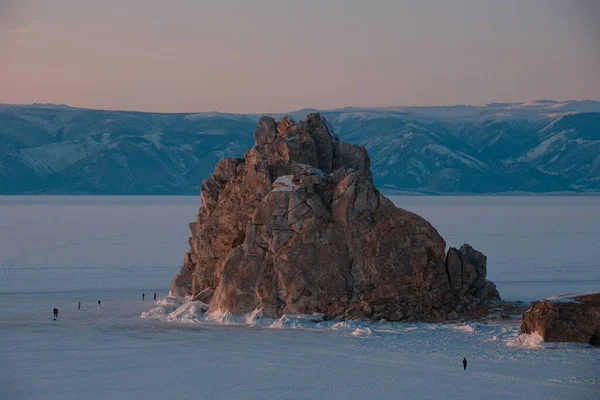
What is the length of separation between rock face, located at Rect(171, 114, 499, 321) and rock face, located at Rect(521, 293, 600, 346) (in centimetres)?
586

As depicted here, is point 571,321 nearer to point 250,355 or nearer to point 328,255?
point 328,255

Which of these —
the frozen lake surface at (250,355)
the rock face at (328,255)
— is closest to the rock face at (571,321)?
the frozen lake surface at (250,355)

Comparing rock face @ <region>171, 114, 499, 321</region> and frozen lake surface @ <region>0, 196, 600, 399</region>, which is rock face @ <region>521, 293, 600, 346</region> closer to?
frozen lake surface @ <region>0, 196, 600, 399</region>

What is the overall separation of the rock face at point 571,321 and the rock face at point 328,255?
231 inches

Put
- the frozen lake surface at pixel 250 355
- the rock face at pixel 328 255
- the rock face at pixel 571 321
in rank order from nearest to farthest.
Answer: the frozen lake surface at pixel 250 355
the rock face at pixel 571 321
the rock face at pixel 328 255

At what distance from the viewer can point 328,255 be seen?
42438mm

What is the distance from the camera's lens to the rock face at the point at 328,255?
137 feet

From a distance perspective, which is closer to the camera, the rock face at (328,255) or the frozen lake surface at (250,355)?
the frozen lake surface at (250,355)

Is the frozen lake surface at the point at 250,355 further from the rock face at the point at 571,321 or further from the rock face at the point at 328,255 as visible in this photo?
the rock face at the point at 328,255

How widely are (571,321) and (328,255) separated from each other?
11.1 m

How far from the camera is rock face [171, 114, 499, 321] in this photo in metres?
41.8

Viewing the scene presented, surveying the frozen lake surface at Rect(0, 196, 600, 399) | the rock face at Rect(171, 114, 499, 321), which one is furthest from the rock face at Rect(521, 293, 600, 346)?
the rock face at Rect(171, 114, 499, 321)

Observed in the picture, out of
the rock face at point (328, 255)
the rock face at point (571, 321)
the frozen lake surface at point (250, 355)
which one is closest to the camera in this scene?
the frozen lake surface at point (250, 355)

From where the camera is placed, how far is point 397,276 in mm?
41781
